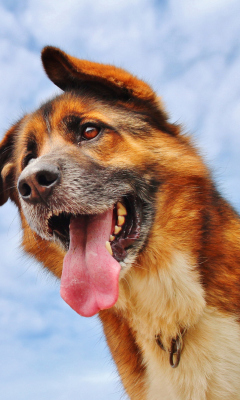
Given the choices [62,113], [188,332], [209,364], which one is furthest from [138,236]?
[62,113]

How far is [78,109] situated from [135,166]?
2.52 feet

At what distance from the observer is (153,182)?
3.45 m

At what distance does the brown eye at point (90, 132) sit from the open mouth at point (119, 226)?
60 cm

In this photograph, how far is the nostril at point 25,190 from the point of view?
10.0 feet

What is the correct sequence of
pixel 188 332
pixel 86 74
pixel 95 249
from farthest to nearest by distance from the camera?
pixel 86 74 < pixel 188 332 < pixel 95 249

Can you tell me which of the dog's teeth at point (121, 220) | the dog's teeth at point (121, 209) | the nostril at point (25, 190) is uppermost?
the dog's teeth at point (121, 209)

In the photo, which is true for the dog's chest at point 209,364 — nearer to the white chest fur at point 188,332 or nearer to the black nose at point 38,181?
the white chest fur at point 188,332

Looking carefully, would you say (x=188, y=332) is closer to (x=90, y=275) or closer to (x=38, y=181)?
(x=90, y=275)

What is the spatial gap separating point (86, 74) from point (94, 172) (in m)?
0.88

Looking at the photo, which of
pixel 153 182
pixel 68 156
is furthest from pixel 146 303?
pixel 68 156

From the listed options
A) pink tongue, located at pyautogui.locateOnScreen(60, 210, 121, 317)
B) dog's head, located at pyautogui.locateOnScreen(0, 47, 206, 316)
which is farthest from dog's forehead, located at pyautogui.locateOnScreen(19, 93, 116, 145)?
pink tongue, located at pyautogui.locateOnScreen(60, 210, 121, 317)

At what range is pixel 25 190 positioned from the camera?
309 centimetres

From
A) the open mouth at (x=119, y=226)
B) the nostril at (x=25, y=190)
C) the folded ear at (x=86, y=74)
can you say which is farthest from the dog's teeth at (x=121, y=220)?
the folded ear at (x=86, y=74)

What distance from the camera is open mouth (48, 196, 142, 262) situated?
323 cm
